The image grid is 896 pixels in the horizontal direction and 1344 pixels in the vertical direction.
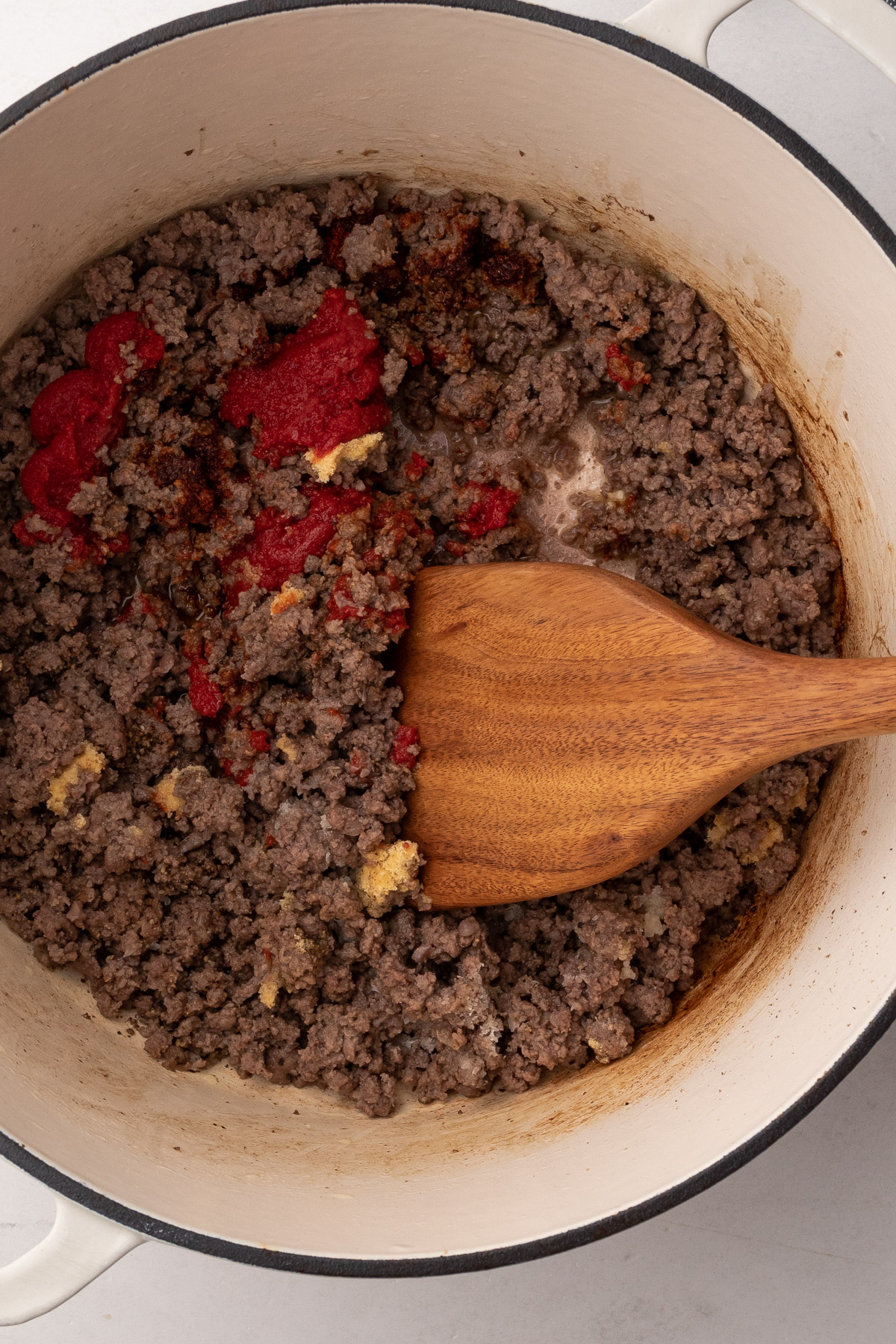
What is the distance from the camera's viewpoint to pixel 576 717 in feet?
6.98

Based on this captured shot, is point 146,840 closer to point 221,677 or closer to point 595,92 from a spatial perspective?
point 221,677

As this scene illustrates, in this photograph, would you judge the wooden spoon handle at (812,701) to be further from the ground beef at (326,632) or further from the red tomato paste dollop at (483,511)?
the red tomato paste dollop at (483,511)

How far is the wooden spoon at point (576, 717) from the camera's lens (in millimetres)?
1954

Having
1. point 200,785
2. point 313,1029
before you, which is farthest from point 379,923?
point 200,785

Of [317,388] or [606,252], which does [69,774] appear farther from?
[606,252]

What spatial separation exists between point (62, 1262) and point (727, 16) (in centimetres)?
242

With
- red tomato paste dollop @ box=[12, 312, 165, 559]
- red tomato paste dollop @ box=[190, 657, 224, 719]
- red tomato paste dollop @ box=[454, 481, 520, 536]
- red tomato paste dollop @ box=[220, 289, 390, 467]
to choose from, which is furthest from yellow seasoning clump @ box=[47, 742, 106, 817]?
red tomato paste dollop @ box=[454, 481, 520, 536]

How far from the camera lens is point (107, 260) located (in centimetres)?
225

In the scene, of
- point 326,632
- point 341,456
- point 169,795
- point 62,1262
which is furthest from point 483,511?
point 62,1262

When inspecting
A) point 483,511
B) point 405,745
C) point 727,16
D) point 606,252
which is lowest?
point 405,745

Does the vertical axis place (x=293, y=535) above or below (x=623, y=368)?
below

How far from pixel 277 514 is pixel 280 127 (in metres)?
0.79

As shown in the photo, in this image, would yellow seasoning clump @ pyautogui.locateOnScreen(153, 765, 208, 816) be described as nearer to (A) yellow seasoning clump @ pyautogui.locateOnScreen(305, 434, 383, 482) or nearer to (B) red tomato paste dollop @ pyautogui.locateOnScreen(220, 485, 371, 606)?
(B) red tomato paste dollop @ pyautogui.locateOnScreen(220, 485, 371, 606)

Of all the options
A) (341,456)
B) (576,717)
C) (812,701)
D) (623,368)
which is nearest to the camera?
(812,701)
